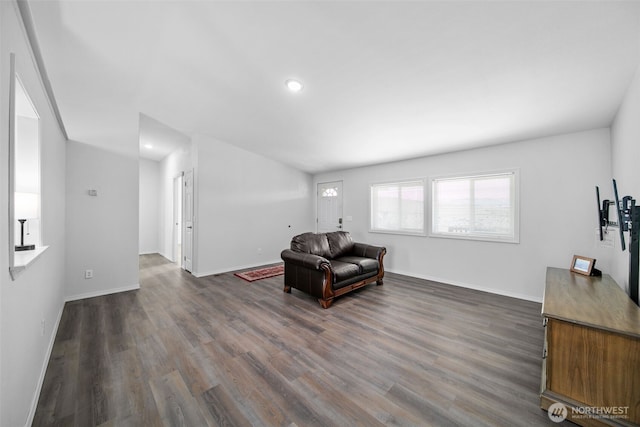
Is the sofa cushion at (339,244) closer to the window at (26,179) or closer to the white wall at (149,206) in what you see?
the window at (26,179)

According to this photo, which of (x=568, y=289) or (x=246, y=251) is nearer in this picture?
(x=568, y=289)

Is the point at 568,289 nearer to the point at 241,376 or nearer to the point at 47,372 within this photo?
the point at 241,376

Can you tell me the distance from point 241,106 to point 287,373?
3.41m

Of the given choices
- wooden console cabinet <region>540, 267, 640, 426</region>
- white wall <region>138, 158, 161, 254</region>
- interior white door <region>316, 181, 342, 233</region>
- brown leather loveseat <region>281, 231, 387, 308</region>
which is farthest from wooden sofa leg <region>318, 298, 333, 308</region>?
white wall <region>138, 158, 161, 254</region>

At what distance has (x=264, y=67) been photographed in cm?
266

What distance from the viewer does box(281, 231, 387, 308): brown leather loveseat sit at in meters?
3.27

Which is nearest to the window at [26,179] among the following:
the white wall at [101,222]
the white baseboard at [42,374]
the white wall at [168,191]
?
the white baseboard at [42,374]

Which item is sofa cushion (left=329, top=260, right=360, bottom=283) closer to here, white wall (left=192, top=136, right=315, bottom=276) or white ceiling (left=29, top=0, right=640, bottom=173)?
white ceiling (left=29, top=0, right=640, bottom=173)

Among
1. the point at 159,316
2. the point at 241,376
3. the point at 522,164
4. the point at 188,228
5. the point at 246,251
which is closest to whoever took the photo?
the point at 241,376

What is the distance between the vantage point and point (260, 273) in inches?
192

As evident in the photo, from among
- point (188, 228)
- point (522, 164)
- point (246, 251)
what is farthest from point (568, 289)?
point (188, 228)

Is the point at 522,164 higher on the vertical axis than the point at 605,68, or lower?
lower

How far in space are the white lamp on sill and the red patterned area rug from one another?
9.55 feet

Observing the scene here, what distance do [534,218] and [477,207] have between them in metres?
0.73
